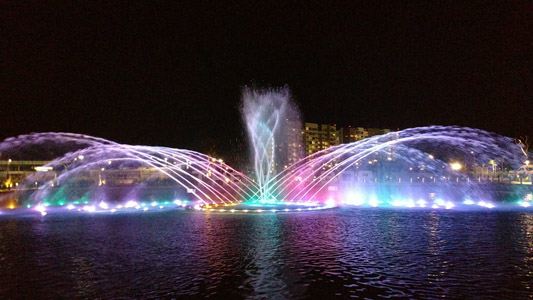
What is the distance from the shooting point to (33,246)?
18938mm

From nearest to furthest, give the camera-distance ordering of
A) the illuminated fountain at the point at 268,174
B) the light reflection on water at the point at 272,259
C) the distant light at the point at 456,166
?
the light reflection on water at the point at 272,259 < the illuminated fountain at the point at 268,174 < the distant light at the point at 456,166

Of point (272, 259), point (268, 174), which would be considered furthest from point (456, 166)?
point (272, 259)

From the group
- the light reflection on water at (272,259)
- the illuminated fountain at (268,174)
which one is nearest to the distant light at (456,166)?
the illuminated fountain at (268,174)

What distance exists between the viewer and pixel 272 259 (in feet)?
51.3

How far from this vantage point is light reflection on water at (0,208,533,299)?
12.1 metres

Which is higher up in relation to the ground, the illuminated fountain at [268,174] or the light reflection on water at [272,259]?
the illuminated fountain at [268,174]

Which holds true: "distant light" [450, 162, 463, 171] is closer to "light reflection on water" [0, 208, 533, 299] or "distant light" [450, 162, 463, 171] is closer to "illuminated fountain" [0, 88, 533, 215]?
"illuminated fountain" [0, 88, 533, 215]

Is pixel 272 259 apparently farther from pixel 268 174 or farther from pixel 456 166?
pixel 456 166

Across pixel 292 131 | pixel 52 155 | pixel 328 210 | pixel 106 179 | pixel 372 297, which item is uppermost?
pixel 292 131

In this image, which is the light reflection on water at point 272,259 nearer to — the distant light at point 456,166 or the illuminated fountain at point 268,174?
the illuminated fountain at point 268,174

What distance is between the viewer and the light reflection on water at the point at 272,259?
12.1 meters

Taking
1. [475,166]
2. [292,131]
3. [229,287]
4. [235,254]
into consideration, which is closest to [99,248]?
[235,254]

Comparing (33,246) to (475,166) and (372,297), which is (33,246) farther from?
(475,166)

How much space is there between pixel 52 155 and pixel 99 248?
11740 centimetres
